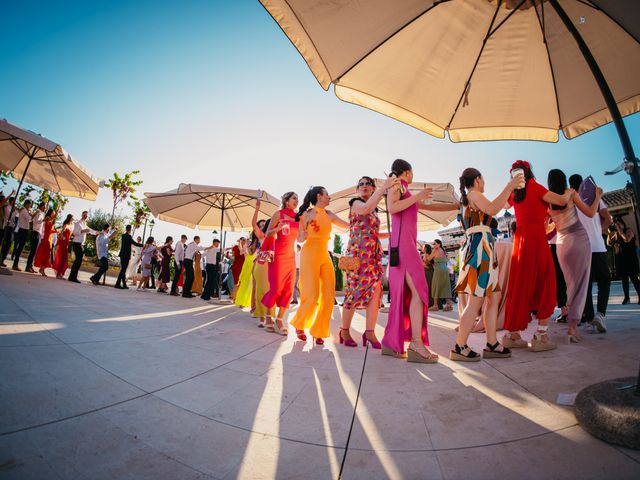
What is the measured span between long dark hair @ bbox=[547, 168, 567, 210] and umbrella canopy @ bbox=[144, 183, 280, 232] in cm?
593

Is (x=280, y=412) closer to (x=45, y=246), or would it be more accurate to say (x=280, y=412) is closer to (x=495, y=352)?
(x=495, y=352)

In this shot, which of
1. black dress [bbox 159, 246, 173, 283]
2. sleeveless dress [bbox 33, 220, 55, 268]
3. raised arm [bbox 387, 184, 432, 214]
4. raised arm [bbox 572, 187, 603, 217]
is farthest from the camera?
black dress [bbox 159, 246, 173, 283]

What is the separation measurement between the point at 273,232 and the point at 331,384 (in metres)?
3.01

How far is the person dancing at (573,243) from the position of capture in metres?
3.39

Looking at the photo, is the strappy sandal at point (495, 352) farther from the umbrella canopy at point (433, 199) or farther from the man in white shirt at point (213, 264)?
the man in white shirt at point (213, 264)

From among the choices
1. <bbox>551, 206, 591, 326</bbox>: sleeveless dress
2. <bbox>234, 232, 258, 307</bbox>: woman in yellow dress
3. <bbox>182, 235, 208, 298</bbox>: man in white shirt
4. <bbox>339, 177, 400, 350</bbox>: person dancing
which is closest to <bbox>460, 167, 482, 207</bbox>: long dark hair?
<bbox>339, 177, 400, 350</bbox>: person dancing

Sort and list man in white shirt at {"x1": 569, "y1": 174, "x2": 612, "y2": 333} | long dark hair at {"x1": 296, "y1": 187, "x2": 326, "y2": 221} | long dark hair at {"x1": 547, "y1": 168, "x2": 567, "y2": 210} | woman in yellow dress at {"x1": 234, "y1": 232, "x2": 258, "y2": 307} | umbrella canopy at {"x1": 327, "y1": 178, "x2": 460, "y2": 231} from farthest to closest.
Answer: woman in yellow dress at {"x1": 234, "y1": 232, "x2": 258, "y2": 307} → umbrella canopy at {"x1": 327, "y1": 178, "x2": 460, "y2": 231} → long dark hair at {"x1": 296, "y1": 187, "x2": 326, "y2": 221} → man in white shirt at {"x1": 569, "y1": 174, "x2": 612, "y2": 333} → long dark hair at {"x1": 547, "y1": 168, "x2": 567, "y2": 210}

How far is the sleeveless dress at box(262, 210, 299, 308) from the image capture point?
185 inches

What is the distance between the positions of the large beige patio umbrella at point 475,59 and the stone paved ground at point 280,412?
281 cm

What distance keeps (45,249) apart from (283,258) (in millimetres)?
9009

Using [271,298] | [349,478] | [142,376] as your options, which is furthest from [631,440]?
[271,298]

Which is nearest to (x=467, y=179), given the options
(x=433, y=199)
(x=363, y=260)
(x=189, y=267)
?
(x=363, y=260)

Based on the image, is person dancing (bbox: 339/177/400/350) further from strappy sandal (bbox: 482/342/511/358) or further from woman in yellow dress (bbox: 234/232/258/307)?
woman in yellow dress (bbox: 234/232/258/307)

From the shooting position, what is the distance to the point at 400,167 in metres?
3.41
